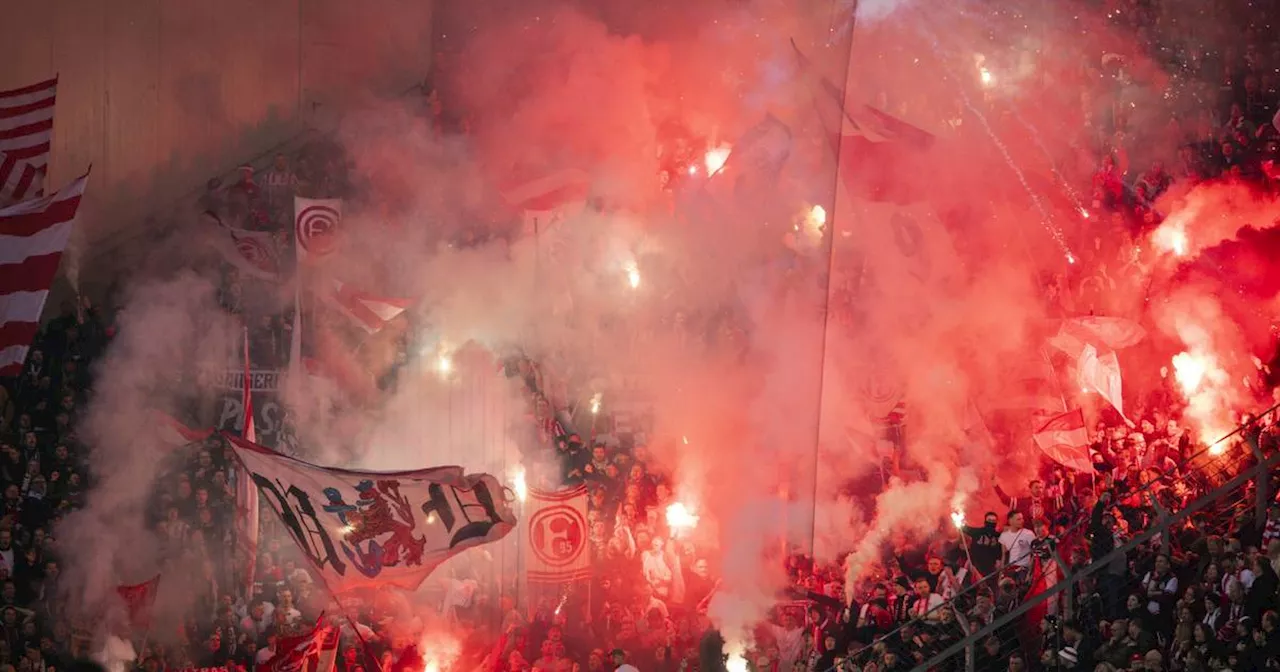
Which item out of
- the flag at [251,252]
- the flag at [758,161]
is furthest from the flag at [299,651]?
the flag at [758,161]

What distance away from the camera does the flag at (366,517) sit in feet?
33.7

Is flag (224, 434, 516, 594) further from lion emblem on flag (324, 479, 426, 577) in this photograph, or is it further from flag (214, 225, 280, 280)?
flag (214, 225, 280, 280)

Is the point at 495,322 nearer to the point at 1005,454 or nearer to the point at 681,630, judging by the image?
the point at 681,630

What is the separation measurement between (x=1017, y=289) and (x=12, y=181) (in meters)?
9.77

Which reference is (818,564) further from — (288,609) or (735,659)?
(288,609)

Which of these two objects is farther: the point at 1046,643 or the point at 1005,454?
the point at 1005,454

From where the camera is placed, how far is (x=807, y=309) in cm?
1566

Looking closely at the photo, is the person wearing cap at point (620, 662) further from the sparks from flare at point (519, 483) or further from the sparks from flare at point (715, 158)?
the sparks from flare at point (715, 158)

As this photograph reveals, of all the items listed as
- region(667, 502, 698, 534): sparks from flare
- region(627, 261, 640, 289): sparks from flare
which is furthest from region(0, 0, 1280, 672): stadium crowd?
region(627, 261, 640, 289): sparks from flare

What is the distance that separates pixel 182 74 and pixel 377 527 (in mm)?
7729

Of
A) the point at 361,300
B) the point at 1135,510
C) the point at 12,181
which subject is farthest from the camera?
the point at 361,300

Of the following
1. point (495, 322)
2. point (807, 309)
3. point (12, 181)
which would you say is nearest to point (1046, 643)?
point (807, 309)

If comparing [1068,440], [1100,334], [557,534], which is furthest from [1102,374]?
[557,534]

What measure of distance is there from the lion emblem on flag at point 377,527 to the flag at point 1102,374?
6.15 m
